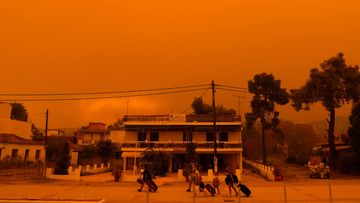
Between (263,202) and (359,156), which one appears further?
(359,156)

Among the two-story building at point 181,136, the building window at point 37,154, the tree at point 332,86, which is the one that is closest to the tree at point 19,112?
the building window at point 37,154

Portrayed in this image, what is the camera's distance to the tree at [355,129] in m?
32.8

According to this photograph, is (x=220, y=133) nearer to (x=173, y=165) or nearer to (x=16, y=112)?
(x=173, y=165)

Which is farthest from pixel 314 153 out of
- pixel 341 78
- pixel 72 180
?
pixel 72 180

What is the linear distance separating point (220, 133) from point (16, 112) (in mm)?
52272

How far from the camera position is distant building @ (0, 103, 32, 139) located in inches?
2108

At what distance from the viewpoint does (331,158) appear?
3728cm

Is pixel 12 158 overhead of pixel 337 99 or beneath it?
beneath

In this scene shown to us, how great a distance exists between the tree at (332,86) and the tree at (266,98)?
4.69m

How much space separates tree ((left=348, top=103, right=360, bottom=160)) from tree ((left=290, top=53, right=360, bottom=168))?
5.21 ft

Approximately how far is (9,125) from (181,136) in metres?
28.3

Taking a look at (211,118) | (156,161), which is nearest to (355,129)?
(211,118)

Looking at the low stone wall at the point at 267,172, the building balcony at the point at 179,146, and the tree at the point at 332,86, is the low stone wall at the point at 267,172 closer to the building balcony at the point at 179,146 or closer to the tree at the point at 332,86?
the building balcony at the point at 179,146

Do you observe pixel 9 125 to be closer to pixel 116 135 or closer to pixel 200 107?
pixel 116 135
